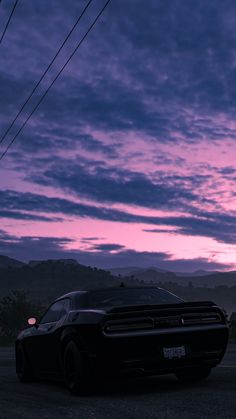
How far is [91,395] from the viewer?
7.34 m

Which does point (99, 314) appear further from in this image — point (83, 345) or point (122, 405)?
point (122, 405)

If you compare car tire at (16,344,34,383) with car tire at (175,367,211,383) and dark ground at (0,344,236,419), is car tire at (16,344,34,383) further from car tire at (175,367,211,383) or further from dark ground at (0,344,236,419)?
car tire at (175,367,211,383)

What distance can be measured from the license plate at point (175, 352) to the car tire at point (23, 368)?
3038 mm

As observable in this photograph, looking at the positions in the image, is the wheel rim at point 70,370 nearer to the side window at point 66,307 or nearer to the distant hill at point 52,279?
the side window at point 66,307

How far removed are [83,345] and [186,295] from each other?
134597 mm

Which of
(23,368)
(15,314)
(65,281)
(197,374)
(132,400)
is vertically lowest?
(132,400)

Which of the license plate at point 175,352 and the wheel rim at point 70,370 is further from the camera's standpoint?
the wheel rim at point 70,370

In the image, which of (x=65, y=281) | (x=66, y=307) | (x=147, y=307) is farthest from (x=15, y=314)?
(x=65, y=281)

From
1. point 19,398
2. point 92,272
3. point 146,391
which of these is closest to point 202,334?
point 146,391

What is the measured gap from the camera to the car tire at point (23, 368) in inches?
373

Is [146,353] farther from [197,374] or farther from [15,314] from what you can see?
[15,314]

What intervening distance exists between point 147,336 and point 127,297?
3.53ft

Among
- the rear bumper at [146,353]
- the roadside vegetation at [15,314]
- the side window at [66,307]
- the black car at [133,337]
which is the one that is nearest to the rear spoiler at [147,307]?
the black car at [133,337]

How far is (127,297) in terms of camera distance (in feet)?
26.7
